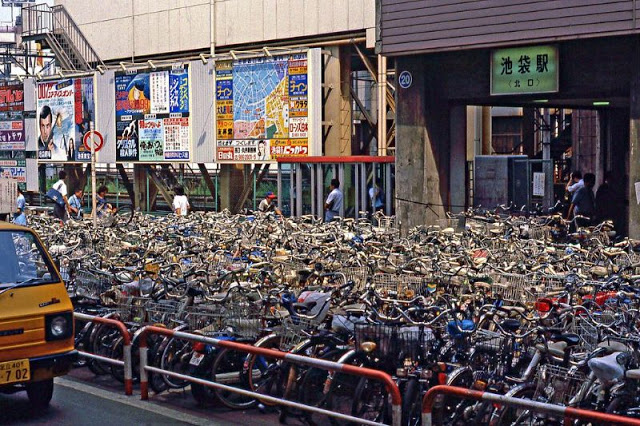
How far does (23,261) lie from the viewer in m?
8.59

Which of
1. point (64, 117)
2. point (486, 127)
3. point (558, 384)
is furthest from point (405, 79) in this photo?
point (64, 117)

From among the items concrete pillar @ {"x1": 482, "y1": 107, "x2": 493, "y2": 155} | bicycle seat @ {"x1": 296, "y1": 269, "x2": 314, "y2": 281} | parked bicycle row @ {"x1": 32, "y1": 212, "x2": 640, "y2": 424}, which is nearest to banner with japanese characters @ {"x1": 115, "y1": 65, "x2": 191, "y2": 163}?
concrete pillar @ {"x1": 482, "y1": 107, "x2": 493, "y2": 155}

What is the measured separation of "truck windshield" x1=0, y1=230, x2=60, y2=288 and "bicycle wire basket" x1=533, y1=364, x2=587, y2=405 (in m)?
4.39

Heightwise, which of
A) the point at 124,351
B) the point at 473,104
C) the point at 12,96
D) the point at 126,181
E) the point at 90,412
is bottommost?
the point at 90,412

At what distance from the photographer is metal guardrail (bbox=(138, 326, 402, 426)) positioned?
6.74 metres

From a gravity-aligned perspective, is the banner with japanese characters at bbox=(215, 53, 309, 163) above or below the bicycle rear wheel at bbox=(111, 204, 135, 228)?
above

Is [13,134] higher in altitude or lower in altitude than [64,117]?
lower

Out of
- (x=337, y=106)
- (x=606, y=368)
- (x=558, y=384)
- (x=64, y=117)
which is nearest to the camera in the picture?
(x=606, y=368)

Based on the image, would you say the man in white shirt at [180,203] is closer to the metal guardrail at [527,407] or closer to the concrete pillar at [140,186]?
the concrete pillar at [140,186]

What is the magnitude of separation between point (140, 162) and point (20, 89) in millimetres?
7238

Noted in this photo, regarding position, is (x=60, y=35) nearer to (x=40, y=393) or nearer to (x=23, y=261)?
(x=23, y=261)

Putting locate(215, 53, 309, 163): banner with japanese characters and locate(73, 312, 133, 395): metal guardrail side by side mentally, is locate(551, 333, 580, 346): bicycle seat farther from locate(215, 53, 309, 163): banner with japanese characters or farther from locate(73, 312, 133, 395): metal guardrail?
locate(215, 53, 309, 163): banner with japanese characters

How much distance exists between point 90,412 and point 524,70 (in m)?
12.7

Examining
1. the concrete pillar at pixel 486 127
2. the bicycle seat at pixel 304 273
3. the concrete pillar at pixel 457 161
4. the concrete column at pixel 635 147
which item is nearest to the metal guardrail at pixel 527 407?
the bicycle seat at pixel 304 273
